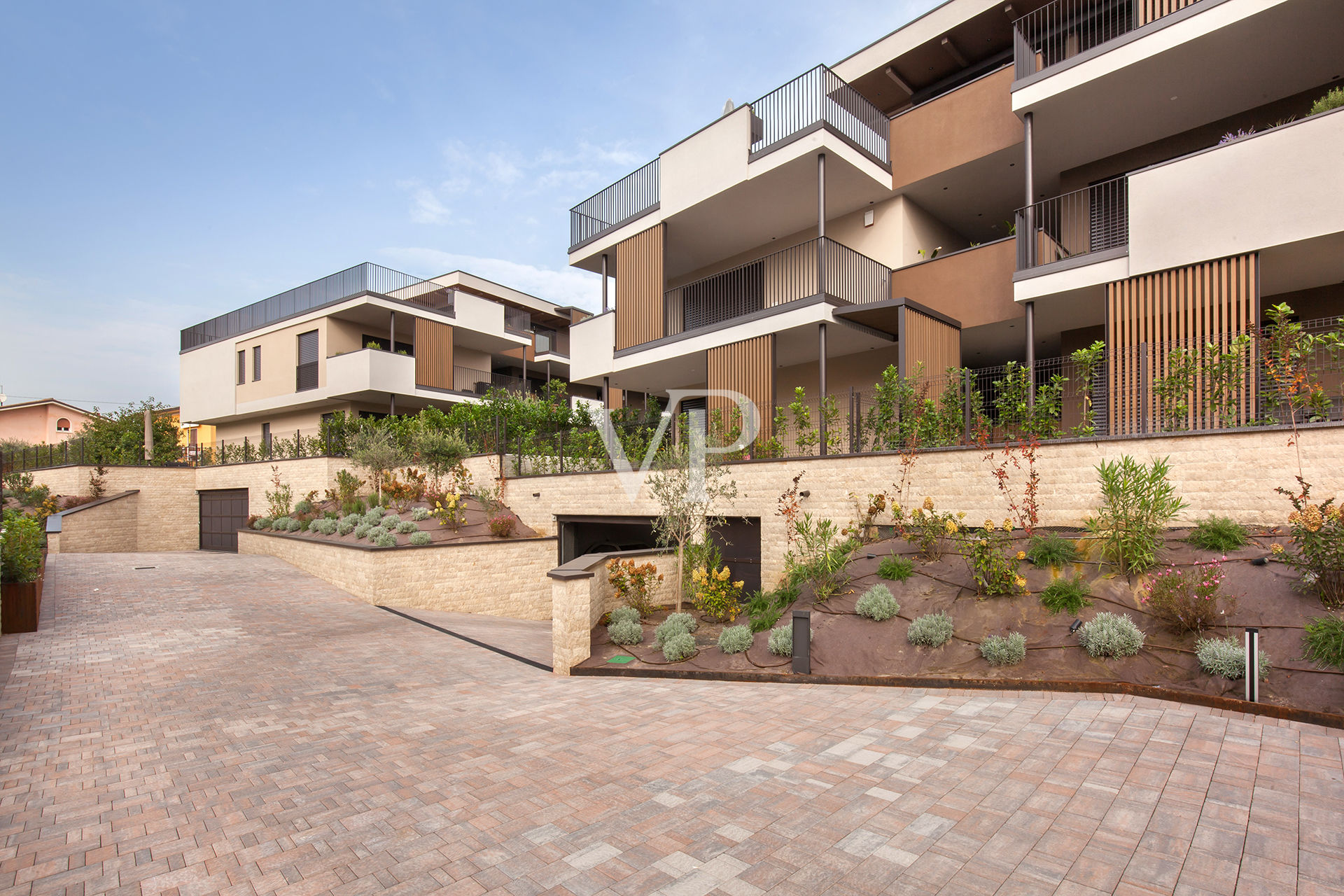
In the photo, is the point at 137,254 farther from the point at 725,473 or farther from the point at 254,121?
the point at 725,473

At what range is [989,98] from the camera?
12.7 metres

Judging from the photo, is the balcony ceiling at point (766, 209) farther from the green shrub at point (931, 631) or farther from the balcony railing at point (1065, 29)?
the green shrub at point (931, 631)

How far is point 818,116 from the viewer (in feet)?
42.9

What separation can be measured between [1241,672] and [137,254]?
24094mm

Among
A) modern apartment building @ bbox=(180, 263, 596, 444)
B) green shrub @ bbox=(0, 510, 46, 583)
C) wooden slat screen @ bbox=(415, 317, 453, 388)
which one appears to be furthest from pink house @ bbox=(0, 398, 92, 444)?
green shrub @ bbox=(0, 510, 46, 583)

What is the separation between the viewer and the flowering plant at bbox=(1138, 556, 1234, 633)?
5766mm

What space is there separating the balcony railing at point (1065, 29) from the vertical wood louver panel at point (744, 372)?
6.83 m

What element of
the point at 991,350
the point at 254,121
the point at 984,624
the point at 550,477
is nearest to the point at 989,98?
the point at 991,350

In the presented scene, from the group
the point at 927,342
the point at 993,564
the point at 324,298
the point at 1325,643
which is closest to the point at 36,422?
the point at 324,298

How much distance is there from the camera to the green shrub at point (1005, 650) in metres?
6.12

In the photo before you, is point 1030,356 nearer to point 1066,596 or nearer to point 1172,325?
point 1172,325

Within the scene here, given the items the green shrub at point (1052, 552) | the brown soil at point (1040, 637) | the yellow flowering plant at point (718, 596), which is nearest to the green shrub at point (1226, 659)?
the brown soil at point (1040, 637)

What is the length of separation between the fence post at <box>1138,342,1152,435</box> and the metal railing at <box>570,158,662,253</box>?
11.3 meters

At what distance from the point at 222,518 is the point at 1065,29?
95.8 ft
